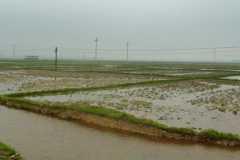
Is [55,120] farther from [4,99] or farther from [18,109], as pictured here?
[4,99]

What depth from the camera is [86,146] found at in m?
7.98

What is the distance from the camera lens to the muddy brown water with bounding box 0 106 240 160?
23.8ft

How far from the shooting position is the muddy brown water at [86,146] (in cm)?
725

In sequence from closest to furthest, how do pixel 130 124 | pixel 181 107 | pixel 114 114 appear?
1. pixel 130 124
2. pixel 114 114
3. pixel 181 107

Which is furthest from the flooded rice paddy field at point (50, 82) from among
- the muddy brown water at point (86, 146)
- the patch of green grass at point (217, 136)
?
the patch of green grass at point (217, 136)

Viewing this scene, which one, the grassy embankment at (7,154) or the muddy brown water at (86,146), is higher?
the grassy embankment at (7,154)

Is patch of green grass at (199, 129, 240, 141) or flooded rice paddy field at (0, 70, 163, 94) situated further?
flooded rice paddy field at (0, 70, 163, 94)

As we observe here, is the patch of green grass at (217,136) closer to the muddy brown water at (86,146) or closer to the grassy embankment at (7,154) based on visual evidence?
the muddy brown water at (86,146)

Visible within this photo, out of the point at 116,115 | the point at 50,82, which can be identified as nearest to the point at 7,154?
the point at 116,115

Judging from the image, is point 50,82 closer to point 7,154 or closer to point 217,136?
point 217,136

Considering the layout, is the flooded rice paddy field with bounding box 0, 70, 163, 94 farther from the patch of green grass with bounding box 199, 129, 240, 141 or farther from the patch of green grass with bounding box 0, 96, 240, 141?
the patch of green grass with bounding box 199, 129, 240, 141

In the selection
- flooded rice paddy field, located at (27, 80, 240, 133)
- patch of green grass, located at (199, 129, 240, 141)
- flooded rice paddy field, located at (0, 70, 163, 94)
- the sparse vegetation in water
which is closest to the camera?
patch of green grass, located at (199, 129, 240, 141)

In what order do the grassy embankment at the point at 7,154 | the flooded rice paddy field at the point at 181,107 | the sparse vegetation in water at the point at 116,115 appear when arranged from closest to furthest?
the grassy embankment at the point at 7,154
the sparse vegetation in water at the point at 116,115
the flooded rice paddy field at the point at 181,107

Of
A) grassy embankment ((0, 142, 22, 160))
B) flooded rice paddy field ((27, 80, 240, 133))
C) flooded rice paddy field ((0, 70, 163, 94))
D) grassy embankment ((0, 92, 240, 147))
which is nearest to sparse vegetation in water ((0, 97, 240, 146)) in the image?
grassy embankment ((0, 92, 240, 147))
